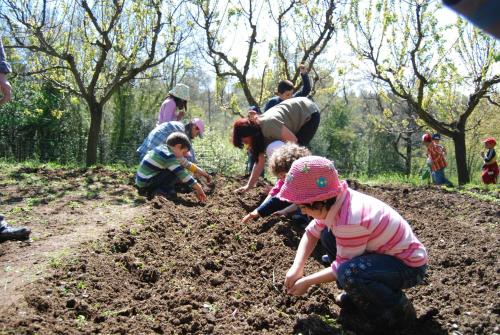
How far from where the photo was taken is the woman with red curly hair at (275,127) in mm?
4746

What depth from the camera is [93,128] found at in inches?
401

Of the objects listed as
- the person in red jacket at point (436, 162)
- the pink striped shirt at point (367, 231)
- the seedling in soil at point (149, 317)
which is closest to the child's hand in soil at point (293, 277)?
the pink striped shirt at point (367, 231)

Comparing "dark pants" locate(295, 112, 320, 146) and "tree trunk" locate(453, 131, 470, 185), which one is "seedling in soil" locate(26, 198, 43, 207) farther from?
"tree trunk" locate(453, 131, 470, 185)

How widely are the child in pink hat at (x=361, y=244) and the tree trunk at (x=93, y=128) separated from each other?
8473 mm

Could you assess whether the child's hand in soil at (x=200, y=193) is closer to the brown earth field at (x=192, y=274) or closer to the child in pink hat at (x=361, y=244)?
the brown earth field at (x=192, y=274)

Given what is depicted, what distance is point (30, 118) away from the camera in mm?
14016

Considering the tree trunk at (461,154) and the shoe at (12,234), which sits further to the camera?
the tree trunk at (461,154)

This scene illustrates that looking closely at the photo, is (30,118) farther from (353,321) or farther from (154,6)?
(353,321)

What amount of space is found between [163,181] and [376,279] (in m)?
4.15

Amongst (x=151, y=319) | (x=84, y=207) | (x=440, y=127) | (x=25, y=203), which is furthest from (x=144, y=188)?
(x=440, y=127)

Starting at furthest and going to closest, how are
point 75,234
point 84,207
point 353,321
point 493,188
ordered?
point 493,188 → point 84,207 → point 75,234 → point 353,321

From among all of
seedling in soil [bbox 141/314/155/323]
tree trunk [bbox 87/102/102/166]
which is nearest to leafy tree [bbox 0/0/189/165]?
tree trunk [bbox 87/102/102/166]

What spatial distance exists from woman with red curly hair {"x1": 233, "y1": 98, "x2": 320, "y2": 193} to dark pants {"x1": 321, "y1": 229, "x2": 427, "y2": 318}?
2.47m

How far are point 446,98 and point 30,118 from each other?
1225 centimetres
